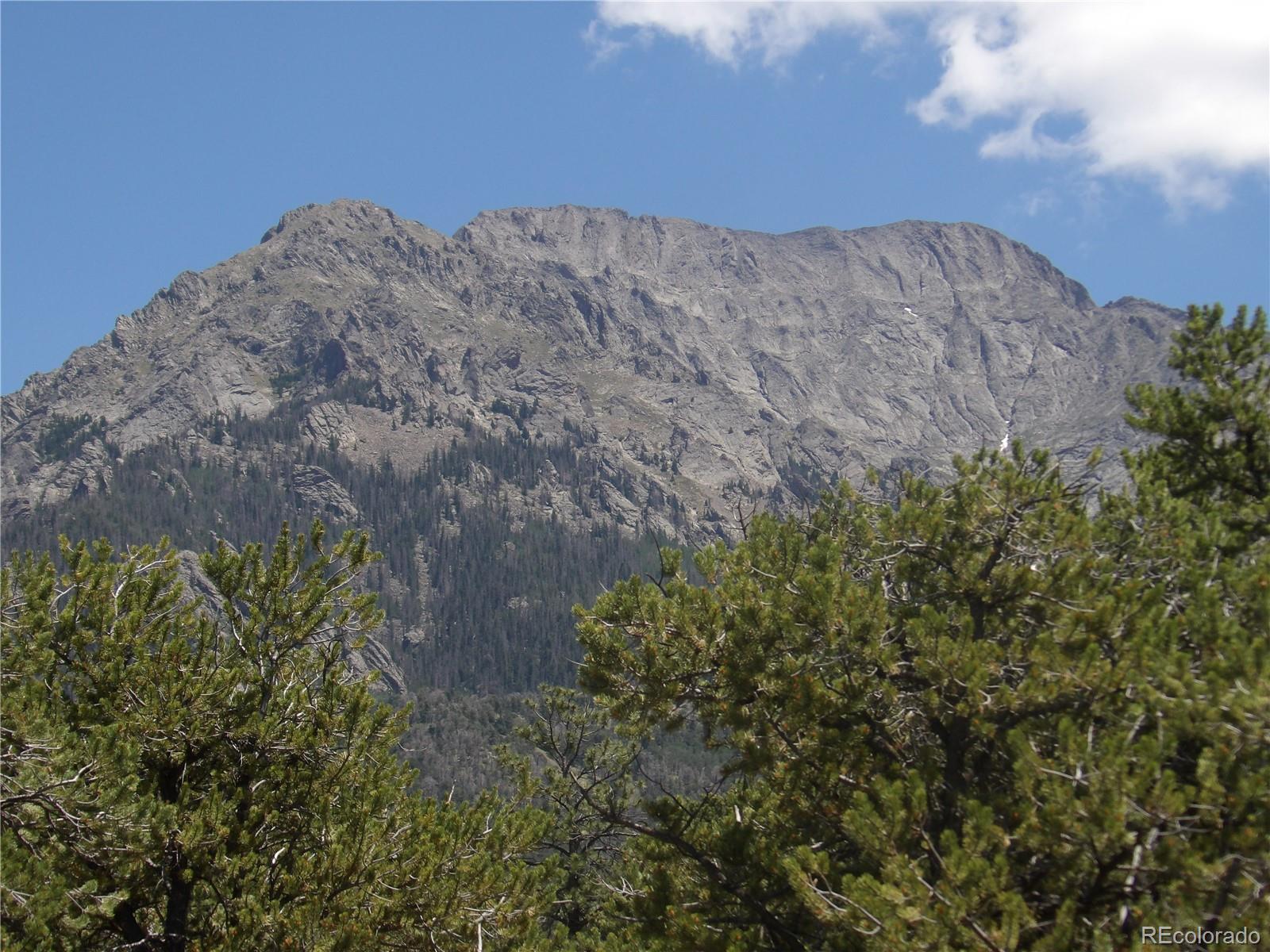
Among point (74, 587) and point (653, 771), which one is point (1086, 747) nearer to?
point (74, 587)

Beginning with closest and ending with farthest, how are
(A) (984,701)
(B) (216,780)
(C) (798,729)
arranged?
(A) (984,701) < (C) (798,729) < (B) (216,780)

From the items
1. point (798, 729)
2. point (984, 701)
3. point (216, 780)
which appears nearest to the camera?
point (984, 701)

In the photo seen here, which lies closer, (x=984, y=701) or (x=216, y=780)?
(x=984, y=701)

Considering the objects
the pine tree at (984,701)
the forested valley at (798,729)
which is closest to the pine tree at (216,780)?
the forested valley at (798,729)

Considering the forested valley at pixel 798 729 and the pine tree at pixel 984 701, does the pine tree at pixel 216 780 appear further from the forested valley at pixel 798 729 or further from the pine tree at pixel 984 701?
the pine tree at pixel 984 701

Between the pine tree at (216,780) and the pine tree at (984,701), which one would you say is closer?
the pine tree at (984,701)

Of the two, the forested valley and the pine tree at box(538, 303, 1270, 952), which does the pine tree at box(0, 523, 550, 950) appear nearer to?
the forested valley

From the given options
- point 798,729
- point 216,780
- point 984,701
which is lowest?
point 216,780

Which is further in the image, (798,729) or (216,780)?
(216,780)

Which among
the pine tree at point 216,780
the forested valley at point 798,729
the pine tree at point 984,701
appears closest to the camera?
the pine tree at point 984,701

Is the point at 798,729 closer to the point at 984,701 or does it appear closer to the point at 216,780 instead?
the point at 984,701

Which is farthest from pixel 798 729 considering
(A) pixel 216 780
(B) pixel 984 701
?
(A) pixel 216 780

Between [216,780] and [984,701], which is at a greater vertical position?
[984,701]

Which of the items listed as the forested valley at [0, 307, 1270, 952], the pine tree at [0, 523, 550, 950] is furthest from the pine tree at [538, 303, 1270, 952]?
the pine tree at [0, 523, 550, 950]
